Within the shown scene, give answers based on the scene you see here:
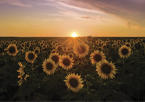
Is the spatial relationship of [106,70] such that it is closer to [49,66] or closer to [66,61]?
[66,61]

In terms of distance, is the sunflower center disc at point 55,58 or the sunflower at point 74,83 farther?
the sunflower center disc at point 55,58

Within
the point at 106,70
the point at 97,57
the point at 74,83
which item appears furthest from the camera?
the point at 97,57

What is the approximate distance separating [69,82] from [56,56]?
2368 millimetres

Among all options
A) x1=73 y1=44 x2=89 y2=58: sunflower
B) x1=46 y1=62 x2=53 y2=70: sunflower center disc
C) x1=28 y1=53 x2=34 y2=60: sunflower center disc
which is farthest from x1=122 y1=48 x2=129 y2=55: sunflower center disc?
x1=28 y1=53 x2=34 y2=60: sunflower center disc

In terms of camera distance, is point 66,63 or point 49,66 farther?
point 66,63

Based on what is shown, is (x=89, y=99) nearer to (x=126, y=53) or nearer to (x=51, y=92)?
(x=51, y=92)

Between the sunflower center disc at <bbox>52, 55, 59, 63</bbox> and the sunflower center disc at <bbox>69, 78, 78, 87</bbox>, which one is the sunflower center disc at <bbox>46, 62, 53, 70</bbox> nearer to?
the sunflower center disc at <bbox>52, 55, 59, 63</bbox>

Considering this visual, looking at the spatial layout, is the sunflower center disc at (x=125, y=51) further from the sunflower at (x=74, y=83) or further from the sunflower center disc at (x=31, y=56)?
the sunflower center disc at (x=31, y=56)

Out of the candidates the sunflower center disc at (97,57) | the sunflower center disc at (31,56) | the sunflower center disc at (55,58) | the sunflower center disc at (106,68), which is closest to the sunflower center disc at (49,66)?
the sunflower center disc at (55,58)

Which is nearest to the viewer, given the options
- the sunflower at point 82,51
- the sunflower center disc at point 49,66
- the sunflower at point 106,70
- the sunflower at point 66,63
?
the sunflower at point 106,70

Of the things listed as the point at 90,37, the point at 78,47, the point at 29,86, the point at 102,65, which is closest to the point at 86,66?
the point at 78,47

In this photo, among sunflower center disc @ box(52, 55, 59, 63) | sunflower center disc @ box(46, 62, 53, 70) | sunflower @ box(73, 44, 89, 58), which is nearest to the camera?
sunflower center disc @ box(46, 62, 53, 70)

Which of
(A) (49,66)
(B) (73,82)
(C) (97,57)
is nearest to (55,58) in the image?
(A) (49,66)

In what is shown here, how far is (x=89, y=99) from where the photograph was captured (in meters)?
4.00
